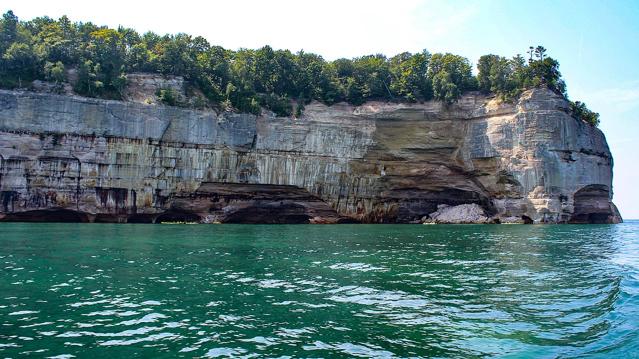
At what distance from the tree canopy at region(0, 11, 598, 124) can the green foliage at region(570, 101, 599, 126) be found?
163 millimetres

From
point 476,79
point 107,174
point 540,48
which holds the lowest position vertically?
point 107,174

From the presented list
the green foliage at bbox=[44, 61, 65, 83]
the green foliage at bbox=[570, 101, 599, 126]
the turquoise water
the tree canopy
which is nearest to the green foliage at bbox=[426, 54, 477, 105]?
the tree canopy

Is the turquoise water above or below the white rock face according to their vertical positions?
below

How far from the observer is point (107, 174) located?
46.8 metres

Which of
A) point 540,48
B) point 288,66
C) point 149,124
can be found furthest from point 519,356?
point 540,48

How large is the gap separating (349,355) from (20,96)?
46.4 meters

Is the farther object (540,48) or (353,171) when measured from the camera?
(540,48)

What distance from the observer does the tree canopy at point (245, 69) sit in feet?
160

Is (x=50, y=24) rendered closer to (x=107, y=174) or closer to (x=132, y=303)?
(x=107, y=174)

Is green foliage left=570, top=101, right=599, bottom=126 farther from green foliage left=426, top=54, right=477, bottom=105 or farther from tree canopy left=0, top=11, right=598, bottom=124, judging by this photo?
green foliage left=426, top=54, right=477, bottom=105

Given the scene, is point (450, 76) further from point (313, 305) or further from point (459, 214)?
point (313, 305)

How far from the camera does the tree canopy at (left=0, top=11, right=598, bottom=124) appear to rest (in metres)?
48.9

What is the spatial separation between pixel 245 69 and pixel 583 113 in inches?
1643

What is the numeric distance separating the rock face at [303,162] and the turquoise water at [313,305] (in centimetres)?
2785
